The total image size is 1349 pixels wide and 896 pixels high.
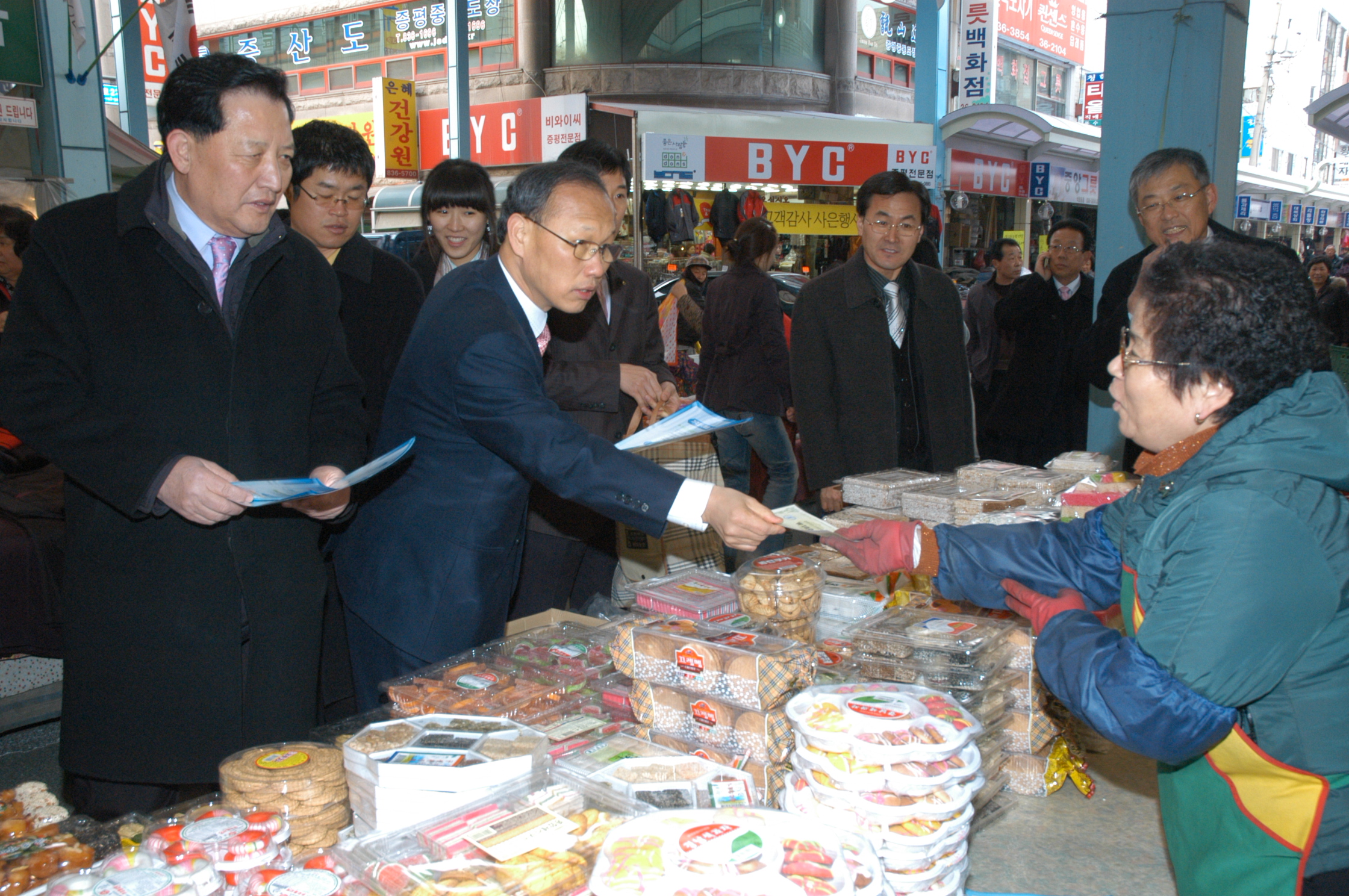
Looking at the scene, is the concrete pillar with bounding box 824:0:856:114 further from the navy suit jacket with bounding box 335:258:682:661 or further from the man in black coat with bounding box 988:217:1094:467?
the navy suit jacket with bounding box 335:258:682:661

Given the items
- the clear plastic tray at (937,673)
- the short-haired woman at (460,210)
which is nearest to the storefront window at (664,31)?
the short-haired woman at (460,210)

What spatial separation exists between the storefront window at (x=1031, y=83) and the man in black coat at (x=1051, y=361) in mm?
24823

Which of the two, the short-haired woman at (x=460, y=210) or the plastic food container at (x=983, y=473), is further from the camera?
the short-haired woman at (x=460, y=210)

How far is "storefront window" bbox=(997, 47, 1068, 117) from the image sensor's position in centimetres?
2802

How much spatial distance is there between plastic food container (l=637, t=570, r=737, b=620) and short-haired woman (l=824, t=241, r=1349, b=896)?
747 mm

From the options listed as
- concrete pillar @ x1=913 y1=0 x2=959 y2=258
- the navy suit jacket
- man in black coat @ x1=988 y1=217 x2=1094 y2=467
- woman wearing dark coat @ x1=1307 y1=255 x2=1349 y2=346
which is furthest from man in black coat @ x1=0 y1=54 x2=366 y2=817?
concrete pillar @ x1=913 y1=0 x2=959 y2=258

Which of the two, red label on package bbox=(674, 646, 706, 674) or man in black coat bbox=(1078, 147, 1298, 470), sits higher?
man in black coat bbox=(1078, 147, 1298, 470)

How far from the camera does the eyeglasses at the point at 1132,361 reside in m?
1.42

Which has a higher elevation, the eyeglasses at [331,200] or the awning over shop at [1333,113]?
the awning over shop at [1333,113]

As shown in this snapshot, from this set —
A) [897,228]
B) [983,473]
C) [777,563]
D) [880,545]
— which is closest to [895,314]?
[897,228]

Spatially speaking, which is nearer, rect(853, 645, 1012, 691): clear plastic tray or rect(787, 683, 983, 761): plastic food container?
rect(787, 683, 983, 761): plastic food container

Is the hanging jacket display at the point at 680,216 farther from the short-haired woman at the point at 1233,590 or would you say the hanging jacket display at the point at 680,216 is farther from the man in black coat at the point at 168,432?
the short-haired woman at the point at 1233,590

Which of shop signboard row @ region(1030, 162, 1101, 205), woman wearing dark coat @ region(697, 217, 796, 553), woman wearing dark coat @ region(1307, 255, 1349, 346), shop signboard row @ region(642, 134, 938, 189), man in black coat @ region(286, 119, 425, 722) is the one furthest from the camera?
shop signboard row @ region(1030, 162, 1101, 205)

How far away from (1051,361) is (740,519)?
374 centimetres
